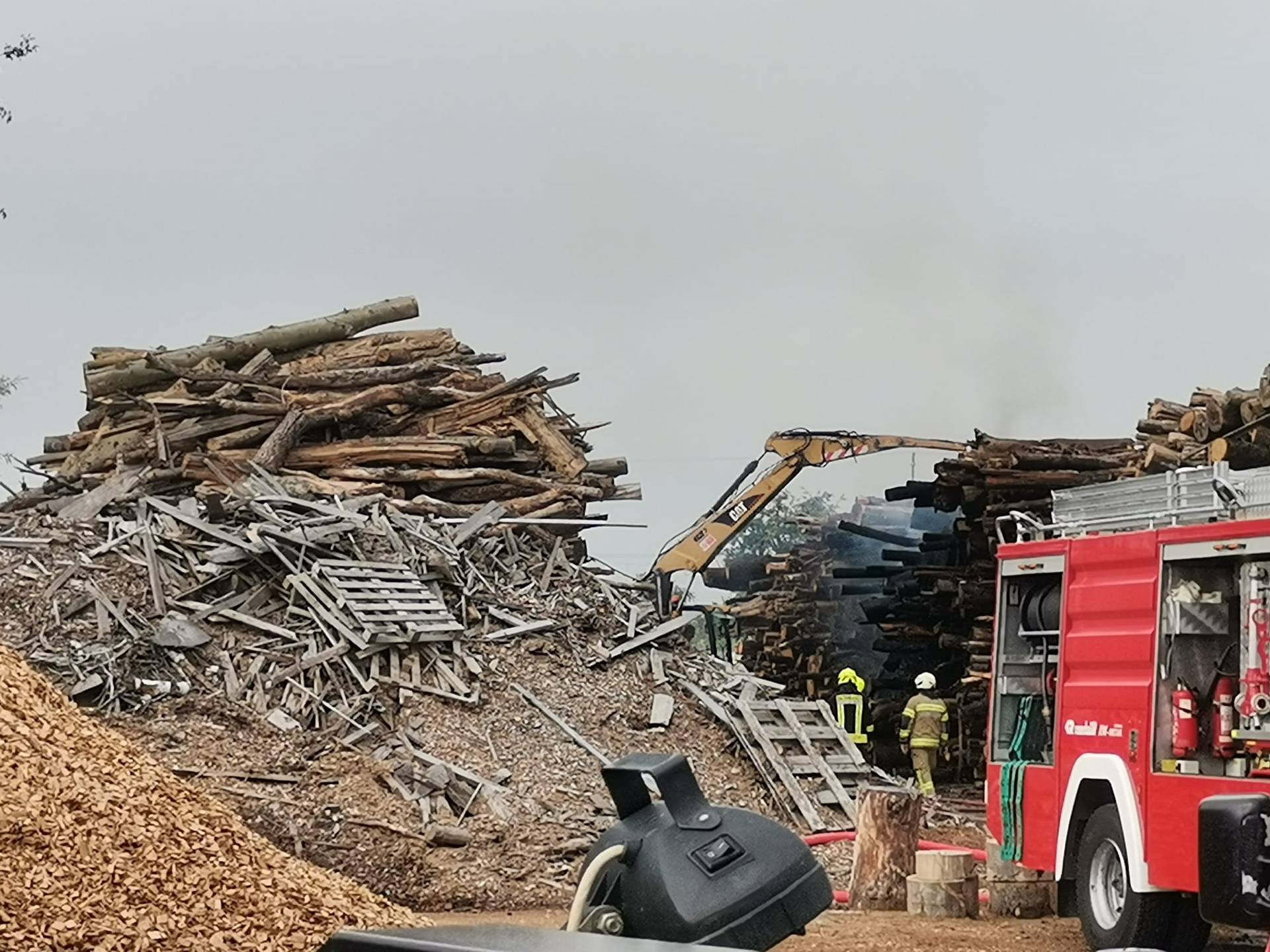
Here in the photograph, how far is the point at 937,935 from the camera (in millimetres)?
12984

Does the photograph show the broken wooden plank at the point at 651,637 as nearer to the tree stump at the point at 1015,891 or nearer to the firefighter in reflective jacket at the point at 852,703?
the firefighter in reflective jacket at the point at 852,703

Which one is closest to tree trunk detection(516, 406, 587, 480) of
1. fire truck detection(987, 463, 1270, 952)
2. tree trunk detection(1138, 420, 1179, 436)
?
tree trunk detection(1138, 420, 1179, 436)

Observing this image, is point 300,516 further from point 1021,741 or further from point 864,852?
point 1021,741

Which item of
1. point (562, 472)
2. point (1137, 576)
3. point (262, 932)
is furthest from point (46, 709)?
point (562, 472)

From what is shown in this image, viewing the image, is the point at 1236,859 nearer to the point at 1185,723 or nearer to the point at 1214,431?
the point at 1185,723

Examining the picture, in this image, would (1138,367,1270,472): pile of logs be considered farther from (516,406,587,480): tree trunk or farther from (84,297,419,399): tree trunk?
(84,297,419,399): tree trunk

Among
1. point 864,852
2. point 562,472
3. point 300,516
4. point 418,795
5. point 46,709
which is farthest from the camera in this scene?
point 562,472

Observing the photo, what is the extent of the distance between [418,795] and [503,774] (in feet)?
3.62

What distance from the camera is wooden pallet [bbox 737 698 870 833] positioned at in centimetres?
1964

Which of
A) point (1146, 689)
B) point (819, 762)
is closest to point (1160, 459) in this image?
point (819, 762)

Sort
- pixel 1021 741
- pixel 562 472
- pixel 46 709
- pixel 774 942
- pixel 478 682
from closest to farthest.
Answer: pixel 774 942 → pixel 46 709 → pixel 1021 741 → pixel 478 682 → pixel 562 472

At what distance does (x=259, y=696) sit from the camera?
60.7 feet

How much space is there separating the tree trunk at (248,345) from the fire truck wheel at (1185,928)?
17375 millimetres

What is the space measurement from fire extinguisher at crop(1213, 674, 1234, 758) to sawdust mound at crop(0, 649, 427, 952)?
4889 millimetres
